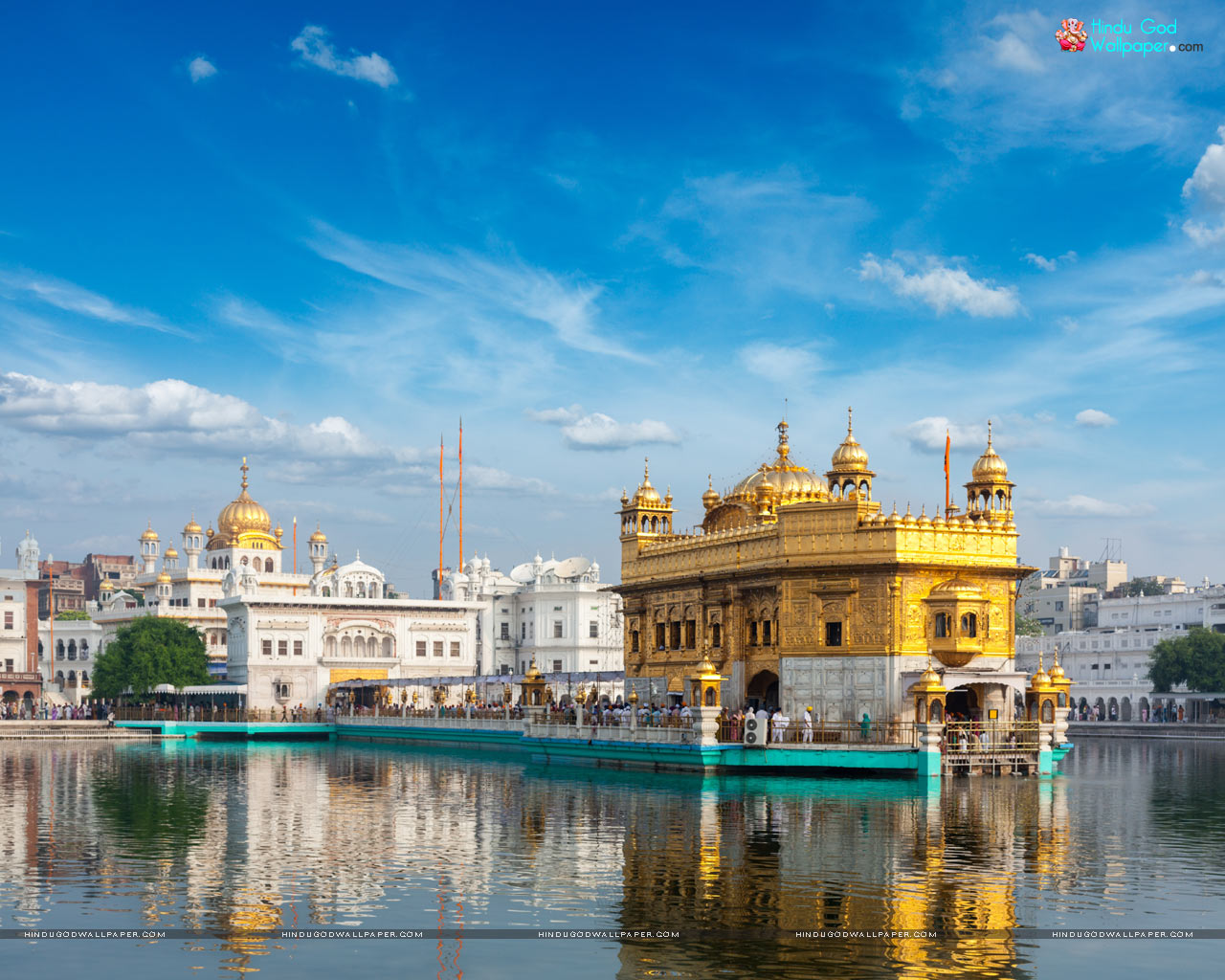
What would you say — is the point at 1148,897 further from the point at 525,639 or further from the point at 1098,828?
the point at 525,639

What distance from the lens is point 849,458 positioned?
147 feet

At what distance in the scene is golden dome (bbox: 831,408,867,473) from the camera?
147 feet

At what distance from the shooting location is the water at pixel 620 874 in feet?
53.7

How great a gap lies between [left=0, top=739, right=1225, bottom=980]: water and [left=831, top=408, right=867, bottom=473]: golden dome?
33.2 feet

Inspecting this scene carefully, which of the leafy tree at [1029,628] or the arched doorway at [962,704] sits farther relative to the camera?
the leafy tree at [1029,628]

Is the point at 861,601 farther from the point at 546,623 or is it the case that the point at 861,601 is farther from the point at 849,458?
the point at 546,623

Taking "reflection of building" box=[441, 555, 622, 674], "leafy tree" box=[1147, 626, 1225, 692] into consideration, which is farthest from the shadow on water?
"leafy tree" box=[1147, 626, 1225, 692]

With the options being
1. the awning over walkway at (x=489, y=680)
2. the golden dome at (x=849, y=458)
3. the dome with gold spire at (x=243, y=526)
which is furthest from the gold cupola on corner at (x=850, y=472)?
the dome with gold spire at (x=243, y=526)

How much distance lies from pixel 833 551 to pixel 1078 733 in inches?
1704

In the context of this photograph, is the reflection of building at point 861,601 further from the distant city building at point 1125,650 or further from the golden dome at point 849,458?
the distant city building at point 1125,650

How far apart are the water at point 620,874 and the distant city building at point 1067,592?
88.3 metres

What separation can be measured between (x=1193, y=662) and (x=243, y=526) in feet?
198

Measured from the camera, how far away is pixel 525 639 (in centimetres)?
9744

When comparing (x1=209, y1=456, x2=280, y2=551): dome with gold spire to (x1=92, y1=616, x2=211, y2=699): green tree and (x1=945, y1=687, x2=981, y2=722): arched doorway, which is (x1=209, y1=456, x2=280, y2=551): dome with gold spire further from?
(x1=945, y1=687, x2=981, y2=722): arched doorway
